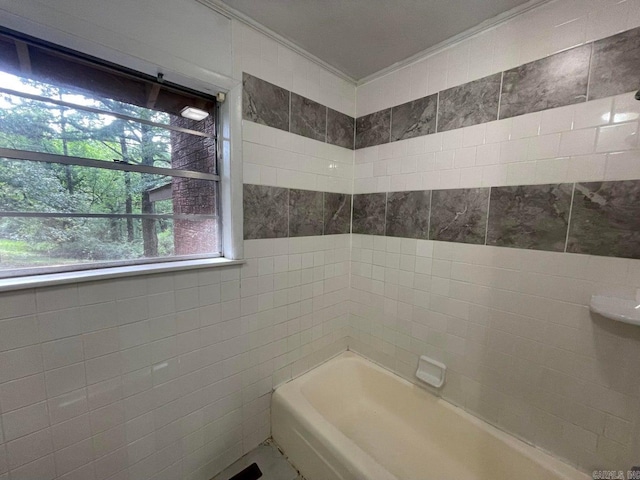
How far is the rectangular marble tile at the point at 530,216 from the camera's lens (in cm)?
109

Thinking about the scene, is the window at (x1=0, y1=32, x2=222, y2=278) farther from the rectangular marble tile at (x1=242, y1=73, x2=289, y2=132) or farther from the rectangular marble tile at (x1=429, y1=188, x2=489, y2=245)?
the rectangular marble tile at (x1=429, y1=188, x2=489, y2=245)

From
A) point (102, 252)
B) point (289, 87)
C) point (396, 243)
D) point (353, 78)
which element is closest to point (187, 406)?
point (102, 252)

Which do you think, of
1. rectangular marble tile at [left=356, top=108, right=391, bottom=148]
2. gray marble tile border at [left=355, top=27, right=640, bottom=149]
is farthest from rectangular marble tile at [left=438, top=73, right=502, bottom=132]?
rectangular marble tile at [left=356, top=108, right=391, bottom=148]

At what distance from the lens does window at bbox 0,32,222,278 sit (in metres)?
0.87

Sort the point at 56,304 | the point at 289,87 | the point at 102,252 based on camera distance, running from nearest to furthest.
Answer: the point at 56,304 → the point at 102,252 → the point at 289,87

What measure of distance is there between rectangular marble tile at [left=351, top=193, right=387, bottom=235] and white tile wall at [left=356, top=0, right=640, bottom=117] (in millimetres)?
627

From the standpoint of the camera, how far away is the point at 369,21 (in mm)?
1239

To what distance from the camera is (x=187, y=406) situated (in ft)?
4.02

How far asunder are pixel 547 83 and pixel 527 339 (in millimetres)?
1193

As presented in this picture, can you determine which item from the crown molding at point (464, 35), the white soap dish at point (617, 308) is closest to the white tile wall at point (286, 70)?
the crown molding at point (464, 35)

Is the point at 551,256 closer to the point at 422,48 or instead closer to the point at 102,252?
the point at 422,48

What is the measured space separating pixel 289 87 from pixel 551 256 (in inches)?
63.7

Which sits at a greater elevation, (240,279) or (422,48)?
(422,48)

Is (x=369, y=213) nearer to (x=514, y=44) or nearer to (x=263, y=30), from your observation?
(x=514, y=44)
